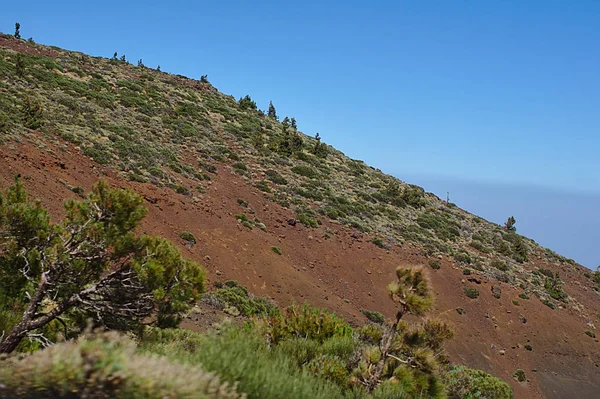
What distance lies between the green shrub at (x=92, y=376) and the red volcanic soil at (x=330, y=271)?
13.0 metres

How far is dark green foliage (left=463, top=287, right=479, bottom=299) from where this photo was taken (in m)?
25.3

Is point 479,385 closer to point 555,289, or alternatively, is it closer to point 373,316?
point 373,316

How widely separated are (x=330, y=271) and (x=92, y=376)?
1998cm

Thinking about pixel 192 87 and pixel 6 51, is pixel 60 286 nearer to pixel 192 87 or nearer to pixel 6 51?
pixel 6 51

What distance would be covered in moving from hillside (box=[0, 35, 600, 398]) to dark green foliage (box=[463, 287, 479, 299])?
27 centimetres

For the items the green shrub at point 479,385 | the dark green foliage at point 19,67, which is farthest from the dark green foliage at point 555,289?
the dark green foliage at point 19,67

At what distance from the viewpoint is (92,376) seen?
9.71 ft

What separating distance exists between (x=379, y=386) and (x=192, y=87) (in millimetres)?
50020

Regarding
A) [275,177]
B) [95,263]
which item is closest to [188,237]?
[95,263]

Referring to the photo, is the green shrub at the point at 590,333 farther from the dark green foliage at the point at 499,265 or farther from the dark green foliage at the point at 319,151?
the dark green foliage at the point at 319,151

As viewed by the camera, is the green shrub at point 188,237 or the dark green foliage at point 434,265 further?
the dark green foliage at point 434,265

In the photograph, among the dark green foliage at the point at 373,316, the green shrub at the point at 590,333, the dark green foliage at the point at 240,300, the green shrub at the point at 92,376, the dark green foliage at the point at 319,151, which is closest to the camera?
the green shrub at the point at 92,376

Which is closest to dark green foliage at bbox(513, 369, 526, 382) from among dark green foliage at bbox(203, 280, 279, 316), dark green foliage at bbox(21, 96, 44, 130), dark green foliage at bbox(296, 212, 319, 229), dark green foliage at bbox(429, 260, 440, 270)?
dark green foliage at bbox(429, 260, 440, 270)

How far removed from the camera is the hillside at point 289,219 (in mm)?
19328
